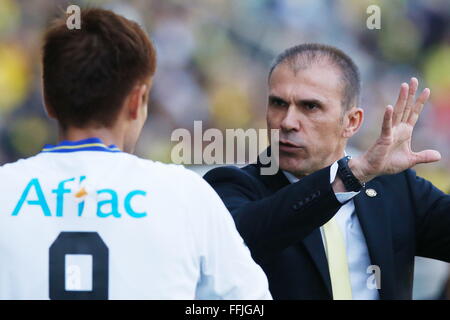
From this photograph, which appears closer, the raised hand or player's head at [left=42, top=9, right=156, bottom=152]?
player's head at [left=42, top=9, right=156, bottom=152]

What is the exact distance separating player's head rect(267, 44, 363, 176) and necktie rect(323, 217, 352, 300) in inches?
11.0

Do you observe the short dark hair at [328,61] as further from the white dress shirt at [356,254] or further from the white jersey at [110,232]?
the white jersey at [110,232]

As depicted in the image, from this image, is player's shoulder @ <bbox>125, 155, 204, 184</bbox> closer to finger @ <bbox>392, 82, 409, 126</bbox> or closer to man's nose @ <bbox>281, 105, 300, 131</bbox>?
finger @ <bbox>392, 82, 409, 126</bbox>

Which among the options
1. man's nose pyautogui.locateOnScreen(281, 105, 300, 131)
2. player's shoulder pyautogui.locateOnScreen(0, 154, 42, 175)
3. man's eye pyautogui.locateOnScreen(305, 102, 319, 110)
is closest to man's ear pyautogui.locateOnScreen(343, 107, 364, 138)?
man's eye pyautogui.locateOnScreen(305, 102, 319, 110)

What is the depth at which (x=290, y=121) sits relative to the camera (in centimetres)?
291

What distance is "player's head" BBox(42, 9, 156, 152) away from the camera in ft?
5.85

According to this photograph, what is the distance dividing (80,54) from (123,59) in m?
0.10

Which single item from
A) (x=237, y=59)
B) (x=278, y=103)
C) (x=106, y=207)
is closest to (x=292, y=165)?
(x=278, y=103)

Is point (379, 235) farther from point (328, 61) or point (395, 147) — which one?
point (328, 61)
